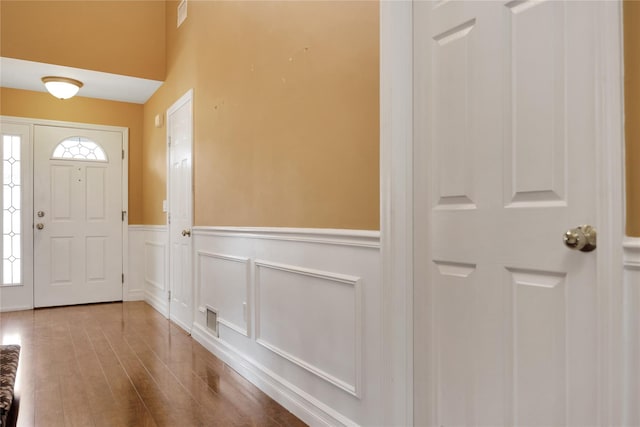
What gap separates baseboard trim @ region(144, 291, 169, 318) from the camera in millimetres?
4416

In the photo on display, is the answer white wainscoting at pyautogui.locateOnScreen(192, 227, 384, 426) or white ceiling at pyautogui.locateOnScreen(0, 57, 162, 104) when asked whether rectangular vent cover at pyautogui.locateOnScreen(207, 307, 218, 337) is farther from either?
white ceiling at pyautogui.locateOnScreen(0, 57, 162, 104)

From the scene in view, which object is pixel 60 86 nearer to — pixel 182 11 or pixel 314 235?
pixel 182 11

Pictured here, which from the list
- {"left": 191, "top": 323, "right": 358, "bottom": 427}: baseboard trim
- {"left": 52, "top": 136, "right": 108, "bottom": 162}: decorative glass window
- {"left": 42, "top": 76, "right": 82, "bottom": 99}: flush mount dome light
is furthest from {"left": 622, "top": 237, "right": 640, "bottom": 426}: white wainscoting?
{"left": 52, "top": 136, "right": 108, "bottom": 162}: decorative glass window

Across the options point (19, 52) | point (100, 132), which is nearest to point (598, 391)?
point (19, 52)

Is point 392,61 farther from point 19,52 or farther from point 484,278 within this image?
point 19,52

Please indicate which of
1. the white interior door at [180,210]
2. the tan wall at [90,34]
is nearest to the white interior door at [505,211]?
the white interior door at [180,210]

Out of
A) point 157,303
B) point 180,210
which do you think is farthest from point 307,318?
point 157,303

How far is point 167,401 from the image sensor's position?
91.8 inches

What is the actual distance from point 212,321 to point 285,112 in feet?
5.73

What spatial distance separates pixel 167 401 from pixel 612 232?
2207mm

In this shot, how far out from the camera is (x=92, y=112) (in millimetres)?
5086

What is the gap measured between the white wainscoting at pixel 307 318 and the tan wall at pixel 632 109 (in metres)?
0.83

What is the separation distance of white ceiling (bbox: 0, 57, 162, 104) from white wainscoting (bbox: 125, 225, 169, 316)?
1.52 metres

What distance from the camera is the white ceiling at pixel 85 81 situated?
4.12m
